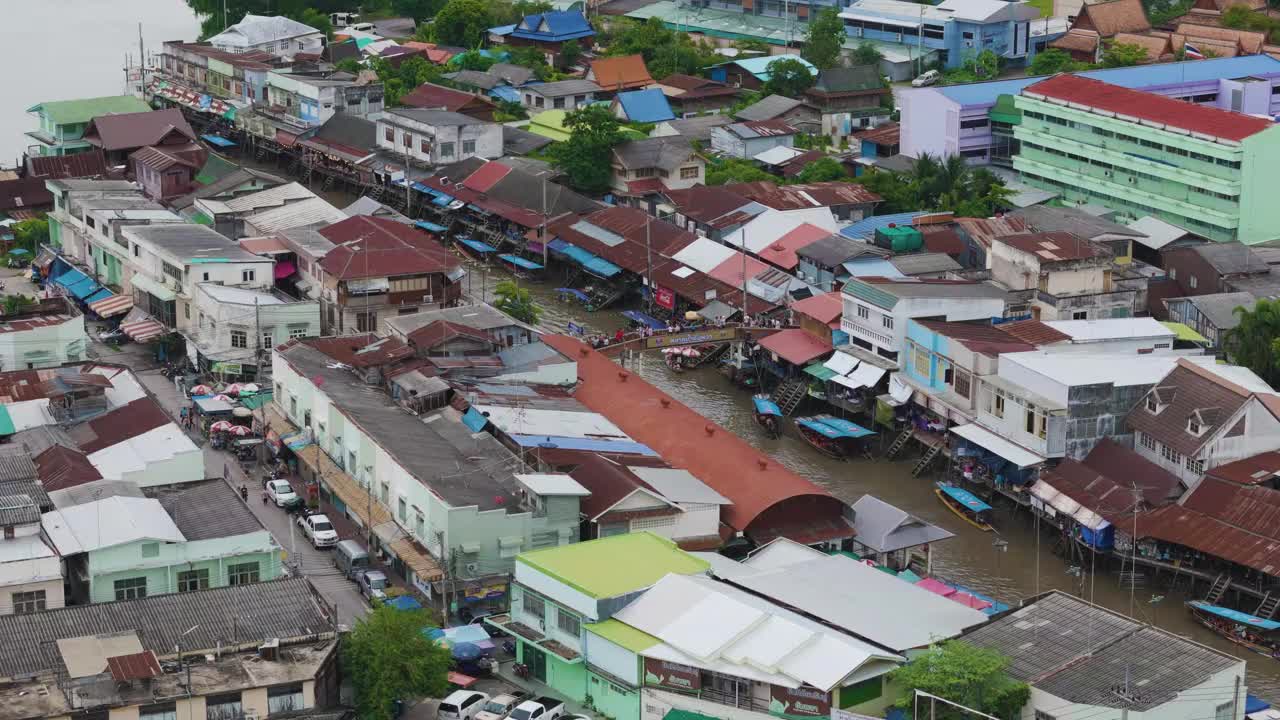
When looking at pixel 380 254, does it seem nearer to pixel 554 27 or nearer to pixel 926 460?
pixel 926 460

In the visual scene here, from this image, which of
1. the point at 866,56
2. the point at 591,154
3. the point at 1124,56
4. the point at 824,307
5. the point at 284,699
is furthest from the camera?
the point at 866,56

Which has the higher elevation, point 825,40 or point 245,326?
point 825,40

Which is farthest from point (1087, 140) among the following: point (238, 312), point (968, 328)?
point (238, 312)

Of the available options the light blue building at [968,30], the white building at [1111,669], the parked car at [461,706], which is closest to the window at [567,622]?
the parked car at [461,706]

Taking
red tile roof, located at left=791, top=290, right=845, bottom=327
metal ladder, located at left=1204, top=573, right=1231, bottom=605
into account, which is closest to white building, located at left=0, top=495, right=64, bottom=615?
metal ladder, located at left=1204, top=573, right=1231, bottom=605

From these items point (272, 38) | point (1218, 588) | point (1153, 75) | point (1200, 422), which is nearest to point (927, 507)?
point (1200, 422)

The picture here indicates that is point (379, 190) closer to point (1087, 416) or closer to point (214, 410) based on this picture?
point (214, 410)

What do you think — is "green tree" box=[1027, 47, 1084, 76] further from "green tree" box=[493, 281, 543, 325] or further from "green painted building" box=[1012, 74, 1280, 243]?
"green tree" box=[493, 281, 543, 325]
